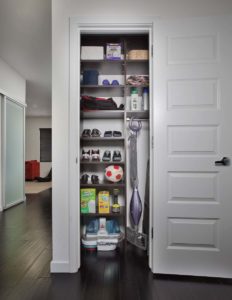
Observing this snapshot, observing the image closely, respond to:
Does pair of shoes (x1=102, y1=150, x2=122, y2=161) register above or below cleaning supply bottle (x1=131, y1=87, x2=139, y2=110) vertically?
below

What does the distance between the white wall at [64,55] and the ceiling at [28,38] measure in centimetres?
89

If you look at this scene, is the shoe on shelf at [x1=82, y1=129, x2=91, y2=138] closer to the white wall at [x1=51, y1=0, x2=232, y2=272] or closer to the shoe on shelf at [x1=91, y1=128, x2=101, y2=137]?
the shoe on shelf at [x1=91, y1=128, x2=101, y2=137]

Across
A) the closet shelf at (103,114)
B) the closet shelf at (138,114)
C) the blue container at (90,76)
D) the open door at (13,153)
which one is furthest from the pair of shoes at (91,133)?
the open door at (13,153)

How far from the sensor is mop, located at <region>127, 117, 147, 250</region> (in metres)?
2.18

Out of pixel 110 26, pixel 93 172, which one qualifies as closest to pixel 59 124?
pixel 93 172

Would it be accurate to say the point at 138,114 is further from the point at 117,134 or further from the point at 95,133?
the point at 95,133

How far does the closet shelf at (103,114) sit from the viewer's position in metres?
2.12

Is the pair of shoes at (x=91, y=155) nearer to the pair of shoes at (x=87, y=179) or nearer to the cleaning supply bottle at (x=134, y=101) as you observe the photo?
the pair of shoes at (x=87, y=179)

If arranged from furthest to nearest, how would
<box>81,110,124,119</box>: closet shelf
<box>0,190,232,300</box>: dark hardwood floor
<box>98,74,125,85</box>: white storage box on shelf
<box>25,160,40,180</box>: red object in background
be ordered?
<box>25,160,40,180</box>: red object in background, <box>98,74,125,85</box>: white storage box on shelf, <box>81,110,124,119</box>: closet shelf, <box>0,190,232,300</box>: dark hardwood floor

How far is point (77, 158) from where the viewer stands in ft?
6.17

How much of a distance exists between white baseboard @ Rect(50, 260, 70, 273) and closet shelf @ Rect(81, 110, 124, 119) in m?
1.44

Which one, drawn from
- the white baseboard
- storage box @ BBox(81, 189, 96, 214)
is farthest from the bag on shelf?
the white baseboard

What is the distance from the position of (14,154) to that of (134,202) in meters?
3.23

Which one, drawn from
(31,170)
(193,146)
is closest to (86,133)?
(193,146)
